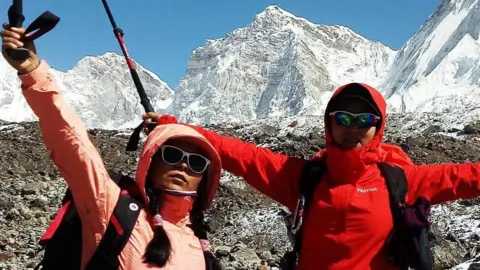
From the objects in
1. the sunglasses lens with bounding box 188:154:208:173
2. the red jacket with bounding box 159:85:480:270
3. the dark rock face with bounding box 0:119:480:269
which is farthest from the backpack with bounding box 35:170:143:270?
the dark rock face with bounding box 0:119:480:269

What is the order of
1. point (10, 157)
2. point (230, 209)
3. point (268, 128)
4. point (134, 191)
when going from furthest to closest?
point (268, 128) → point (10, 157) → point (230, 209) → point (134, 191)

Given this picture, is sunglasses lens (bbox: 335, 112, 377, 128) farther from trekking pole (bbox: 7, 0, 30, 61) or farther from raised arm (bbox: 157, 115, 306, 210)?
trekking pole (bbox: 7, 0, 30, 61)

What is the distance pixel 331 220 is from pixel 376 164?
507mm

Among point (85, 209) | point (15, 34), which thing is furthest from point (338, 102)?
point (15, 34)

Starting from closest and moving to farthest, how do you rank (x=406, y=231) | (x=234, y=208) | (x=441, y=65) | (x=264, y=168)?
(x=406, y=231) < (x=264, y=168) < (x=234, y=208) < (x=441, y=65)

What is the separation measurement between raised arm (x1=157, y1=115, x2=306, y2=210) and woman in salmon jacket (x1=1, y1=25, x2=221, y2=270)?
0.44 meters

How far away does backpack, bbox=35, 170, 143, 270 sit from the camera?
3.42 m

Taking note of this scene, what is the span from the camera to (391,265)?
4.31 m

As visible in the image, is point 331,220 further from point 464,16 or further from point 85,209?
point 464,16

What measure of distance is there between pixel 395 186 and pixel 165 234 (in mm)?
1617

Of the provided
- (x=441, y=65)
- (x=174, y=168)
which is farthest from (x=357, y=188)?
(x=441, y=65)

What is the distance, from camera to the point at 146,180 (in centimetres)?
385

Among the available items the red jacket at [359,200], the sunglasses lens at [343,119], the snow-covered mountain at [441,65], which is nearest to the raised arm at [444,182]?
the red jacket at [359,200]

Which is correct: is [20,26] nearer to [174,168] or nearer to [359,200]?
Result: [174,168]
